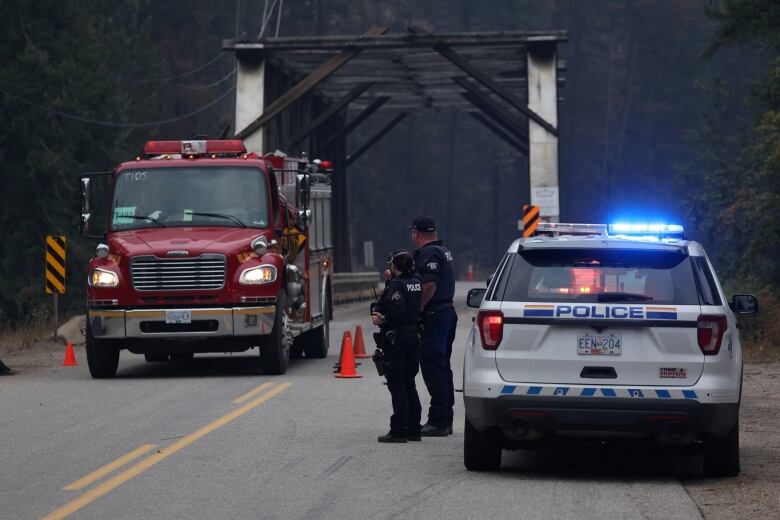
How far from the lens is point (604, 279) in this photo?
33.8 ft

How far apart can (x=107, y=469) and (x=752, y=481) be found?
14.9 ft

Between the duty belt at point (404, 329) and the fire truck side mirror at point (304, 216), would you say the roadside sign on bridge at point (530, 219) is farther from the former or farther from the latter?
the duty belt at point (404, 329)

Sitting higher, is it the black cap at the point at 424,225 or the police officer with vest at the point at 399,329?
the black cap at the point at 424,225

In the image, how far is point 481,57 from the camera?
38.0 m

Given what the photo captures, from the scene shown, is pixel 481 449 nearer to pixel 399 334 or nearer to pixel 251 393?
pixel 399 334

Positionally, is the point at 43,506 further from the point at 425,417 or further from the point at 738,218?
the point at 738,218

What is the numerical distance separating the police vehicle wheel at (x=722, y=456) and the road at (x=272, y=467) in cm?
30

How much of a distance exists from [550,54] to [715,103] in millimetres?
32924

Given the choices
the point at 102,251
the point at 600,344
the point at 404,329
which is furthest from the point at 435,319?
the point at 102,251

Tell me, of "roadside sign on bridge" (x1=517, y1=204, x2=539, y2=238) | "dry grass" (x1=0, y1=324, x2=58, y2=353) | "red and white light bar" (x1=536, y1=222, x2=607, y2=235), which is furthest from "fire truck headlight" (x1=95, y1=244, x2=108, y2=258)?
"roadside sign on bridge" (x1=517, y1=204, x2=539, y2=238)

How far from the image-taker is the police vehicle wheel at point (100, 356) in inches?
738

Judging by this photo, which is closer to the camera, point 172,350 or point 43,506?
point 43,506

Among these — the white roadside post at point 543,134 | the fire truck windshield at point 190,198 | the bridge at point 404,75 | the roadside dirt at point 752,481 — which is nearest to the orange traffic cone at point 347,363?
the fire truck windshield at point 190,198

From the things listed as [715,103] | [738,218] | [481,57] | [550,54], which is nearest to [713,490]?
[550,54]
